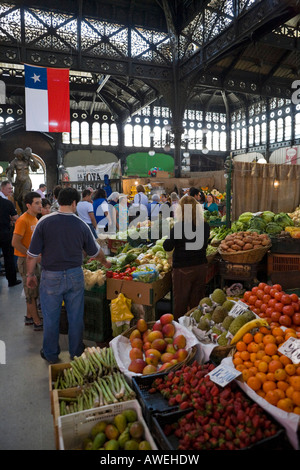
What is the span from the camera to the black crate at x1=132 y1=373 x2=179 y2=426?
2112mm

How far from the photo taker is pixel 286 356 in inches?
94.0

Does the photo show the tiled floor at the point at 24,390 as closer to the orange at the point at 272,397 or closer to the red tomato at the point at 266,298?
the orange at the point at 272,397


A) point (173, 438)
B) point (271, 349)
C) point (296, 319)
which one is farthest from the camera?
point (296, 319)

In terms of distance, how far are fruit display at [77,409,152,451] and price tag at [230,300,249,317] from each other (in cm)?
140

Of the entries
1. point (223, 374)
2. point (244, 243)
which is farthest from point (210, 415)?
point (244, 243)

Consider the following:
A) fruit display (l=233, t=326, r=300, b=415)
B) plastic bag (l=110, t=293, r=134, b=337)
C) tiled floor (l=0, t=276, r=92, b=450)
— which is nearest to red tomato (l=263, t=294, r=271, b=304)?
fruit display (l=233, t=326, r=300, b=415)

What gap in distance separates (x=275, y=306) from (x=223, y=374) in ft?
3.23

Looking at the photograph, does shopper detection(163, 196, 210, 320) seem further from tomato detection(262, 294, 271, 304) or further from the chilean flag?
the chilean flag

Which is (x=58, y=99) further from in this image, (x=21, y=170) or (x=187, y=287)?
(x=187, y=287)

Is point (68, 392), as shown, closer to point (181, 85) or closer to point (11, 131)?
point (181, 85)

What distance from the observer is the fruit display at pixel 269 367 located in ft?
7.02

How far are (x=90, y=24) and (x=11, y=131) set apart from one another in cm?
1237

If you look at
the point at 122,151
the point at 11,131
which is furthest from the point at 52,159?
the point at 122,151

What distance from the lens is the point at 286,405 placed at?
2.06 m
